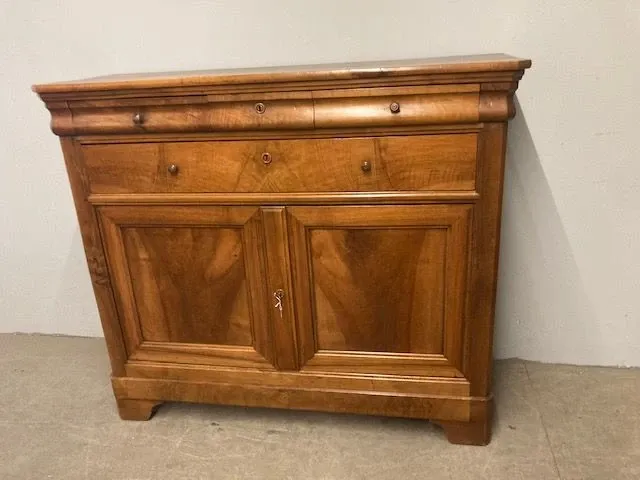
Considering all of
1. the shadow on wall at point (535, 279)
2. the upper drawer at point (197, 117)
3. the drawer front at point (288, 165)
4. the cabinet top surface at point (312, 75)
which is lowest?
the shadow on wall at point (535, 279)

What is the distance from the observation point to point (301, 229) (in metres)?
1.41

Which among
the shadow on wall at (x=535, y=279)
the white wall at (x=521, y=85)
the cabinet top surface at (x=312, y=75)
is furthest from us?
the shadow on wall at (x=535, y=279)

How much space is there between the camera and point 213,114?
4.38 ft

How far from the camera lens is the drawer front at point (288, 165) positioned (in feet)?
4.25

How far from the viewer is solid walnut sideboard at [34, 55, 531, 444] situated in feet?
4.19

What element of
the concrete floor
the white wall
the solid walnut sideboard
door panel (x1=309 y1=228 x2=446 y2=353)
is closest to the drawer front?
the solid walnut sideboard

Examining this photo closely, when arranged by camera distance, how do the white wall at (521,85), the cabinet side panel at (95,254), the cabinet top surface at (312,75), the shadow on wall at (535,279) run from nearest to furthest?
the cabinet top surface at (312,75), the cabinet side panel at (95,254), the white wall at (521,85), the shadow on wall at (535,279)

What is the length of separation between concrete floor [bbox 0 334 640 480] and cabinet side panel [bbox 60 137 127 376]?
229 mm

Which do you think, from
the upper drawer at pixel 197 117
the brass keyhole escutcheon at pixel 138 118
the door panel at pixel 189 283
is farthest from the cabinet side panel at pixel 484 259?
the brass keyhole escutcheon at pixel 138 118

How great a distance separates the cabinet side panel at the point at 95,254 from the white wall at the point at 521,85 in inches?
20.1

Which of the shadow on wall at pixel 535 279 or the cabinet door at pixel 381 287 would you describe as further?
the shadow on wall at pixel 535 279

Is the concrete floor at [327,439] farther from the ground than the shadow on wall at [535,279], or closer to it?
closer to it

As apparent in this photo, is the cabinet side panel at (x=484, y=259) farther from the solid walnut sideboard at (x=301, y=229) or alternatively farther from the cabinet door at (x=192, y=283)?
the cabinet door at (x=192, y=283)

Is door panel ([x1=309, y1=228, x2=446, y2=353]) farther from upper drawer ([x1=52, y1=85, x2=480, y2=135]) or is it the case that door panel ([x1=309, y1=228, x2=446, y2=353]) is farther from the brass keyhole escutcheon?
the brass keyhole escutcheon
